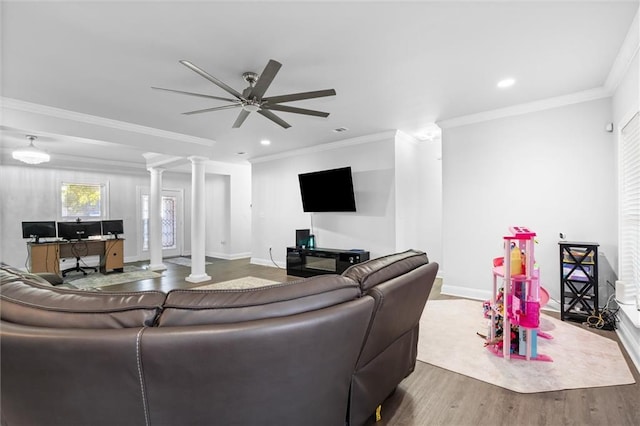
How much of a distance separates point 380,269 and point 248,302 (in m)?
0.73

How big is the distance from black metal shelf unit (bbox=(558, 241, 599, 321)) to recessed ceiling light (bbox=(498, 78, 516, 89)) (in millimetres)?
1817

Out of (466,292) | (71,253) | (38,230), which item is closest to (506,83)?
(466,292)

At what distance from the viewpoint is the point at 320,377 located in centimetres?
115

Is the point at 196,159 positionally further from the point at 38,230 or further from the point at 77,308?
the point at 77,308

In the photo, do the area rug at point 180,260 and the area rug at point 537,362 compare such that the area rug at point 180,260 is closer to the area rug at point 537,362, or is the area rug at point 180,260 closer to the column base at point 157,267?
the column base at point 157,267

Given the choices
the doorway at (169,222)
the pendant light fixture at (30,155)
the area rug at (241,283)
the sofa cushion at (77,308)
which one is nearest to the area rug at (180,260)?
the doorway at (169,222)

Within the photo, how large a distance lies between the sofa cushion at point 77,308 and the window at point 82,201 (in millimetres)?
7698

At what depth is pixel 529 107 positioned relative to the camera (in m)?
3.78

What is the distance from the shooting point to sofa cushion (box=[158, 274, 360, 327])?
1.02 meters

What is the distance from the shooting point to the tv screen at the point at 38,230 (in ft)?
19.6

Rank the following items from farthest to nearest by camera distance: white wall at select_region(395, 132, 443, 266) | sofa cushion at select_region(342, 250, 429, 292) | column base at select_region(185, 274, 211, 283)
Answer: column base at select_region(185, 274, 211, 283) → white wall at select_region(395, 132, 443, 266) → sofa cushion at select_region(342, 250, 429, 292)

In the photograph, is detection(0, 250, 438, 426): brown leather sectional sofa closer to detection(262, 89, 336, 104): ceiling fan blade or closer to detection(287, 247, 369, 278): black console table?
detection(262, 89, 336, 104): ceiling fan blade

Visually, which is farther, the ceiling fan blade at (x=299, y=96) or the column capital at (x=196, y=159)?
the column capital at (x=196, y=159)

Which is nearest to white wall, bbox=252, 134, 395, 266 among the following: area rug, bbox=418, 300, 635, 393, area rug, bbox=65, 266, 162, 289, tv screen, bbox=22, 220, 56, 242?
area rug, bbox=418, 300, 635, 393
